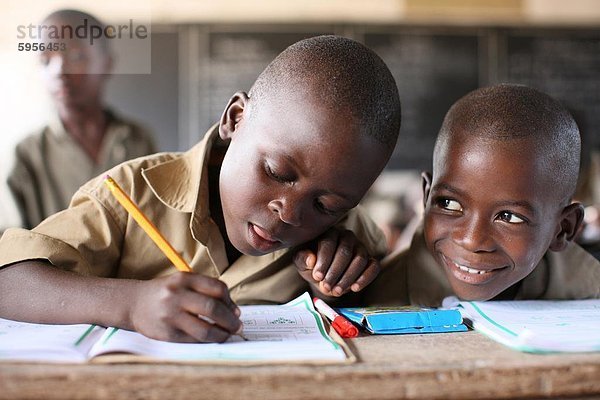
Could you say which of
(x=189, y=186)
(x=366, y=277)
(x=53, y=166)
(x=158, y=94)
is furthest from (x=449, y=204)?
(x=158, y=94)

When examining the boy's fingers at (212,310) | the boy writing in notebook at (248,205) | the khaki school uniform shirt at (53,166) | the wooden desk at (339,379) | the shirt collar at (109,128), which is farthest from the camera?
the shirt collar at (109,128)

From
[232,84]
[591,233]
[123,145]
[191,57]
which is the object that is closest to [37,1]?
[191,57]

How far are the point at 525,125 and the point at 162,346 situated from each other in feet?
2.32

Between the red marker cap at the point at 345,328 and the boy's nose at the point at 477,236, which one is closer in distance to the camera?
the red marker cap at the point at 345,328

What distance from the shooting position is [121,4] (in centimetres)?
394

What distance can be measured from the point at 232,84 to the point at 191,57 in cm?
29

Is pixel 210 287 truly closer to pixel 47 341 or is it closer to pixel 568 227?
pixel 47 341

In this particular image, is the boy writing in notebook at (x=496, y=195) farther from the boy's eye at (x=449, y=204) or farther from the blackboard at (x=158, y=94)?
the blackboard at (x=158, y=94)

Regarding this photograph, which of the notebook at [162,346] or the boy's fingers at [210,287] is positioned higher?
the boy's fingers at [210,287]

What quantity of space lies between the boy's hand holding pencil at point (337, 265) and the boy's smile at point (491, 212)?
6.1 inches

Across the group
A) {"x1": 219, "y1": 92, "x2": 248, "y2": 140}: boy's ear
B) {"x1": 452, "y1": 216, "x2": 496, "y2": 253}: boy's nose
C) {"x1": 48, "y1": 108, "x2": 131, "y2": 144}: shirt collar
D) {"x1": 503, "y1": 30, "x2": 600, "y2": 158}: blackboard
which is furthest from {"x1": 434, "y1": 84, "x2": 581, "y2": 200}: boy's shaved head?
{"x1": 503, "y1": 30, "x2": 600, "y2": 158}: blackboard

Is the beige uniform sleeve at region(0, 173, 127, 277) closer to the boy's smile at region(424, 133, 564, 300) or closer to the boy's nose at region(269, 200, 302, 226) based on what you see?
the boy's nose at region(269, 200, 302, 226)

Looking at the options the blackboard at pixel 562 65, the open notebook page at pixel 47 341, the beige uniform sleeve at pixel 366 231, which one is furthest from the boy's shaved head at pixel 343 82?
the blackboard at pixel 562 65

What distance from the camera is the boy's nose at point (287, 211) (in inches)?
38.7
